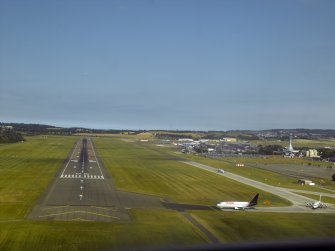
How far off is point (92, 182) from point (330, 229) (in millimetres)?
25702

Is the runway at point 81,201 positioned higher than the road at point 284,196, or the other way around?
the runway at point 81,201

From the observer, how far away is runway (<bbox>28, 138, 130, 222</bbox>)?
26.9 metres

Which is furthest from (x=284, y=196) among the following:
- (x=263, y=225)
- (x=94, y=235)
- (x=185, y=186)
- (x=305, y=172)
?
(x=305, y=172)

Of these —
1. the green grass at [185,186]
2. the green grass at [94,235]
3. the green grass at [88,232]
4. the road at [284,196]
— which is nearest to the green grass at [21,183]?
the green grass at [88,232]

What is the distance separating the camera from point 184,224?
25.6m

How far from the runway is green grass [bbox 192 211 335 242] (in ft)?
19.8

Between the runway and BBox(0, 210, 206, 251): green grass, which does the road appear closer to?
BBox(0, 210, 206, 251): green grass

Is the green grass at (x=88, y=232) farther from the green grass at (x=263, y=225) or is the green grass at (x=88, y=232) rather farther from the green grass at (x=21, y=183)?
the green grass at (x=263, y=225)

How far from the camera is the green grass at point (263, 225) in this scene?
23062 millimetres

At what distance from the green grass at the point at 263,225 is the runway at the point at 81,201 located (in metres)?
6.03

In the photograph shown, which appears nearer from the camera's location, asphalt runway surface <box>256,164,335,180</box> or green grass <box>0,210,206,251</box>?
green grass <box>0,210,206,251</box>

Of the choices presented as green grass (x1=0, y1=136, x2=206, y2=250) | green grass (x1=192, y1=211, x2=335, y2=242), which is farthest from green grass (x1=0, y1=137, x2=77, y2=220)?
green grass (x1=192, y1=211, x2=335, y2=242)

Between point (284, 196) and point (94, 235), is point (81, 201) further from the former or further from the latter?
point (284, 196)

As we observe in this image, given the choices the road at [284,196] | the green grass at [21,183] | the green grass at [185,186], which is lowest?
the road at [284,196]
